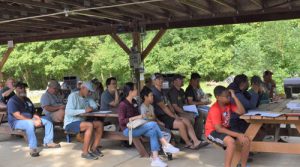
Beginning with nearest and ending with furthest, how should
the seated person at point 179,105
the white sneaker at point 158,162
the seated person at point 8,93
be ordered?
the white sneaker at point 158,162, the seated person at point 179,105, the seated person at point 8,93

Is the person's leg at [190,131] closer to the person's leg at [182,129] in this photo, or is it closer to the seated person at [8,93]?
the person's leg at [182,129]

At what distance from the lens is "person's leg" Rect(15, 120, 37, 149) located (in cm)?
592

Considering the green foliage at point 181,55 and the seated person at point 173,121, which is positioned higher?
the green foliage at point 181,55

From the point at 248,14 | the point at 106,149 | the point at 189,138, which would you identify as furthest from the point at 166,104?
the point at 248,14

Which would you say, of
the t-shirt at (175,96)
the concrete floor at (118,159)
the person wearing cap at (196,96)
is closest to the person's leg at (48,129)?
the concrete floor at (118,159)

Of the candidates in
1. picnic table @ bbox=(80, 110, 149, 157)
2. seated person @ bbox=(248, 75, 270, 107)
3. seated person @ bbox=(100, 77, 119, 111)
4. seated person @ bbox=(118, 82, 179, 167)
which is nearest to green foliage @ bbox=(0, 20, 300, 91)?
seated person @ bbox=(248, 75, 270, 107)

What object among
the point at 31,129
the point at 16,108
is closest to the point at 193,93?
the point at 31,129

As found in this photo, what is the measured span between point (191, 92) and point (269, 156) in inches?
77.1

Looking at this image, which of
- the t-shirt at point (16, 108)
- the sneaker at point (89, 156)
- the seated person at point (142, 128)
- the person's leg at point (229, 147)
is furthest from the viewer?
the t-shirt at point (16, 108)

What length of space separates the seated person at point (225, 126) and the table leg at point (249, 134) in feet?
0.17

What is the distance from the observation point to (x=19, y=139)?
7.23 metres

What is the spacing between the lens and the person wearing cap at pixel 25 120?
234 inches

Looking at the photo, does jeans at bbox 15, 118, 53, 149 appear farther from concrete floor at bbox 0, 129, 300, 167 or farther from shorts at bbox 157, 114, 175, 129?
shorts at bbox 157, 114, 175, 129

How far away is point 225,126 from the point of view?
4.54 meters
